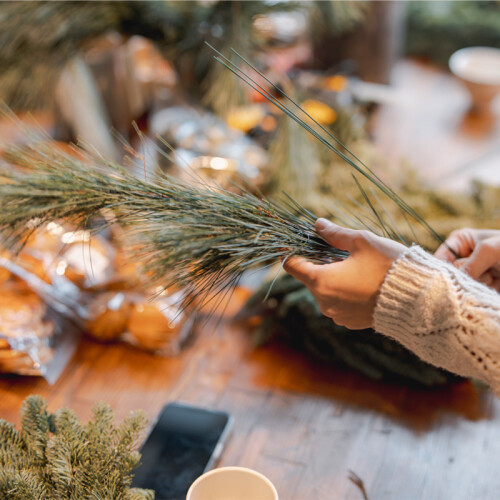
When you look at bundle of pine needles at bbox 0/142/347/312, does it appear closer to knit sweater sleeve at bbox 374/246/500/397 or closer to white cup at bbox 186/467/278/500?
knit sweater sleeve at bbox 374/246/500/397

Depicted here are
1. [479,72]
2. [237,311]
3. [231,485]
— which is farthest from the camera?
[479,72]

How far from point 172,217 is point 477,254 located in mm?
419

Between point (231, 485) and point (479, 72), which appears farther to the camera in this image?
point (479, 72)

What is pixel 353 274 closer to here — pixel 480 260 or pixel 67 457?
pixel 480 260

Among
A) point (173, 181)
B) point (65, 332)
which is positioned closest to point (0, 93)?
point (65, 332)

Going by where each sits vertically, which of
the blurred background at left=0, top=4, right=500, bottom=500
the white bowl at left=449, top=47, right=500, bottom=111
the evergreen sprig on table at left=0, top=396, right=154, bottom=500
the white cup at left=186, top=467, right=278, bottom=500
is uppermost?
the white bowl at left=449, top=47, right=500, bottom=111

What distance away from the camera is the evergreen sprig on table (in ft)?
1.98

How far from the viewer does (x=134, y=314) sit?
3.09 ft

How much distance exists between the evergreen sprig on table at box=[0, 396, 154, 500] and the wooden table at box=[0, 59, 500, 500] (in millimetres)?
178

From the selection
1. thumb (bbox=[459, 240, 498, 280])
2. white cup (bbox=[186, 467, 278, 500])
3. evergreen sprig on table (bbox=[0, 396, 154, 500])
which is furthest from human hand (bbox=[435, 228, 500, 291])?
evergreen sprig on table (bbox=[0, 396, 154, 500])

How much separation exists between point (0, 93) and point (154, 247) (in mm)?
751

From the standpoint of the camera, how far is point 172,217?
0.63m

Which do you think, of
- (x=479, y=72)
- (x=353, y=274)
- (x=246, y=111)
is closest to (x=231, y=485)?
(x=353, y=274)

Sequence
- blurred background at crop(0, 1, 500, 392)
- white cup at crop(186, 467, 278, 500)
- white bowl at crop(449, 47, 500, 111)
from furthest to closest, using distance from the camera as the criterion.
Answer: white bowl at crop(449, 47, 500, 111)
blurred background at crop(0, 1, 500, 392)
white cup at crop(186, 467, 278, 500)
